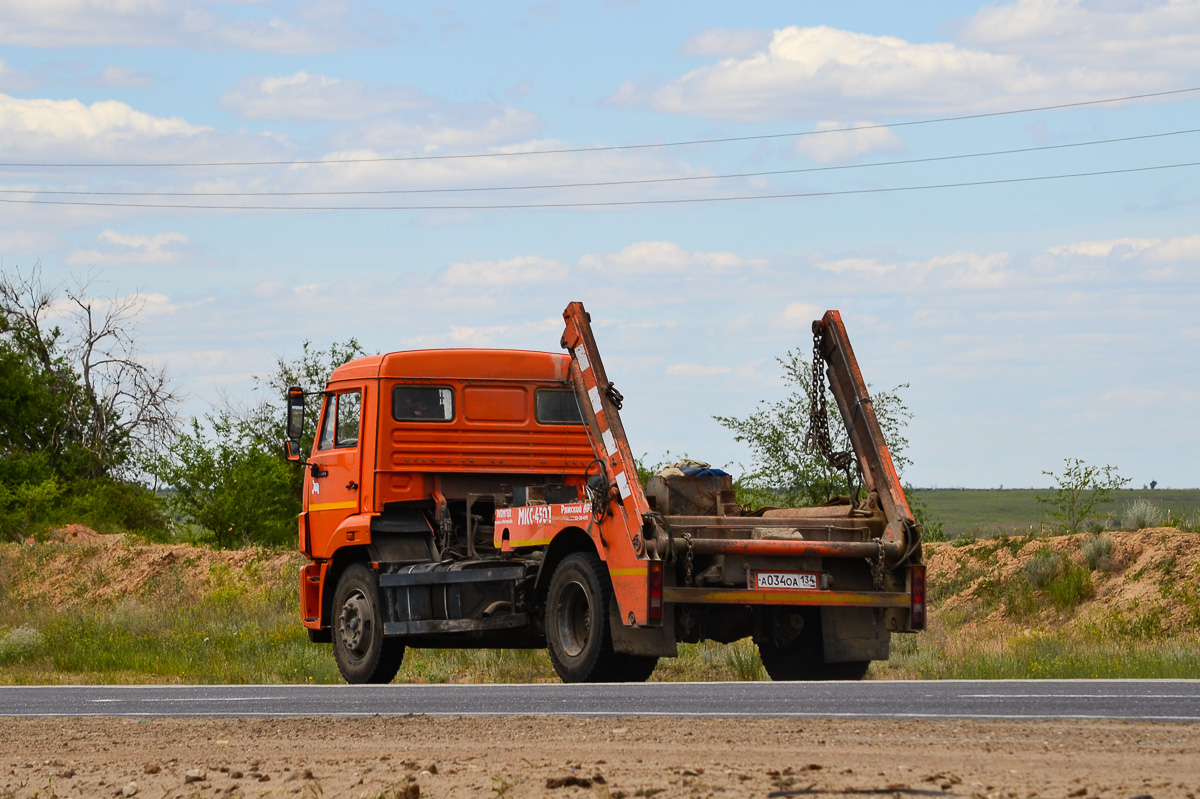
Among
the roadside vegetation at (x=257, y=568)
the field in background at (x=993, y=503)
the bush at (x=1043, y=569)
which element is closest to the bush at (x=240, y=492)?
the roadside vegetation at (x=257, y=568)

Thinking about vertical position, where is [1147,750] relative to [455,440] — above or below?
below

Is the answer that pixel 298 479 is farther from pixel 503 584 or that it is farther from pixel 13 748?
pixel 13 748

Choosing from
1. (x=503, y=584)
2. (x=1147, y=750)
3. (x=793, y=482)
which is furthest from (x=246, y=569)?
(x=1147, y=750)

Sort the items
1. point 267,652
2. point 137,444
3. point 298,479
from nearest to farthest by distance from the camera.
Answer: point 267,652, point 298,479, point 137,444

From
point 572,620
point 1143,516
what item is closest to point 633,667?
point 572,620

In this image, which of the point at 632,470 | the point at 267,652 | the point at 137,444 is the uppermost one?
the point at 137,444

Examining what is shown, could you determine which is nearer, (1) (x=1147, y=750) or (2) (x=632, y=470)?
(1) (x=1147, y=750)

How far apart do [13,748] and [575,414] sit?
7743mm

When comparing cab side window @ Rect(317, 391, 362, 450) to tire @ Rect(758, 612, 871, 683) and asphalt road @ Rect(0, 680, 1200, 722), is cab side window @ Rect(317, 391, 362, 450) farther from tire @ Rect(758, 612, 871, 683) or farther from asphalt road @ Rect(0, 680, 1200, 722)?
tire @ Rect(758, 612, 871, 683)

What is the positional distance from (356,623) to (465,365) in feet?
9.38

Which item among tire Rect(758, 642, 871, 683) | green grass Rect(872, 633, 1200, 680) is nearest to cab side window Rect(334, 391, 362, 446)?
tire Rect(758, 642, 871, 683)

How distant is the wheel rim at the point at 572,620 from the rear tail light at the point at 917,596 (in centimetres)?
274

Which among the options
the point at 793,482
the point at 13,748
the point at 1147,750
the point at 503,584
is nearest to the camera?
the point at 1147,750

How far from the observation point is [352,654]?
16156 mm
